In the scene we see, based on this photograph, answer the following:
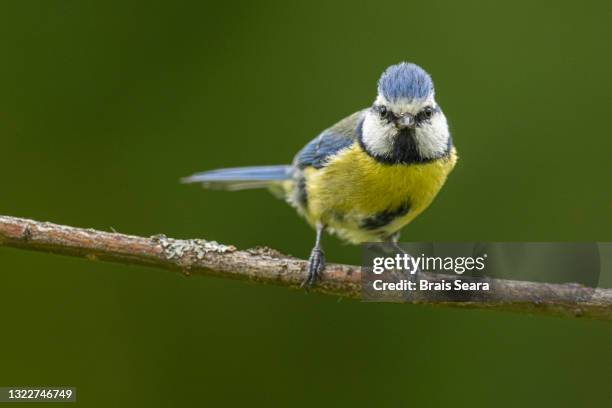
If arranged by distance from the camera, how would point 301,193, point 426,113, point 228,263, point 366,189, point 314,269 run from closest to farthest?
point 228,263
point 314,269
point 426,113
point 366,189
point 301,193

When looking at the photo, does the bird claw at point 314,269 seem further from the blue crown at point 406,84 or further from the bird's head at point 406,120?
the blue crown at point 406,84

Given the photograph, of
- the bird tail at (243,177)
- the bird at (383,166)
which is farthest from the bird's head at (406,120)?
the bird tail at (243,177)

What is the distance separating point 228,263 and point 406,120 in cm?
76

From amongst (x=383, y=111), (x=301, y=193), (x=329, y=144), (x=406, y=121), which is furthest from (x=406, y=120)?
(x=301, y=193)

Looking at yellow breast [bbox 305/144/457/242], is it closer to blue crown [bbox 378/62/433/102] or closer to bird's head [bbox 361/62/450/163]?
bird's head [bbox 361/62/450/163]

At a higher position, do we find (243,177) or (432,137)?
(243,177)

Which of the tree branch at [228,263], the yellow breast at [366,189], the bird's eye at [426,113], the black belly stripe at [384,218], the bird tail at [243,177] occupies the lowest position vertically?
the tree branch at [228,263]

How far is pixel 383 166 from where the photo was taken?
2.87 meters

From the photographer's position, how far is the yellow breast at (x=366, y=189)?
2.86 m

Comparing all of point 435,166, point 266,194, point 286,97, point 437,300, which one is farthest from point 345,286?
point 286,97

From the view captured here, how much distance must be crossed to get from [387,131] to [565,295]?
0.81 metres

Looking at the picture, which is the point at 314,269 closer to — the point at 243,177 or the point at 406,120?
the point at 406,120

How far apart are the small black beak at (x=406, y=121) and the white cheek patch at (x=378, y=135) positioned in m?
0.05

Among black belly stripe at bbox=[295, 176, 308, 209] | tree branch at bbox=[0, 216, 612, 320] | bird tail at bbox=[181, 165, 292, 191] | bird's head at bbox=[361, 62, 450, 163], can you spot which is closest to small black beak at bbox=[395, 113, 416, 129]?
bird's head at bbox=[361, 62, 450, 163]
